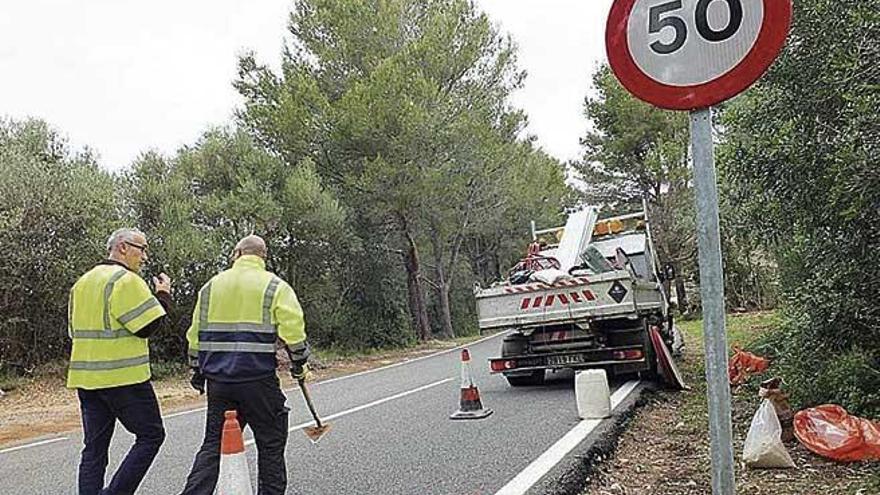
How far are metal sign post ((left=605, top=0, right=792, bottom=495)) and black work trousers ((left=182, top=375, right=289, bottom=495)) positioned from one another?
2.81 m

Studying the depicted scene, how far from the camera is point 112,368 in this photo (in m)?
4.72

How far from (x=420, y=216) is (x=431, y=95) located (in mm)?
4656

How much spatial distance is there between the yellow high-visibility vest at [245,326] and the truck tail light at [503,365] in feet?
20.6

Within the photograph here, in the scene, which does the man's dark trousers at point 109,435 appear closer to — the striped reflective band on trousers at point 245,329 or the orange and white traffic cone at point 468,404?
the striped reflective band on trousers at point 245,329

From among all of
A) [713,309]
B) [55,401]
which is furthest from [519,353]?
[55,401]

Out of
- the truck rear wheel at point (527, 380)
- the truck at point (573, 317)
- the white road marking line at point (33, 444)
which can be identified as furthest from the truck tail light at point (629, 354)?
the white road marking line at point (33, 444)

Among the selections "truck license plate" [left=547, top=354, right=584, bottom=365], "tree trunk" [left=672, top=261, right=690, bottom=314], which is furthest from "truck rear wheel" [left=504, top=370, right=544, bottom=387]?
"tree trunk" [left=672, top=261, right=690, bottom=314]

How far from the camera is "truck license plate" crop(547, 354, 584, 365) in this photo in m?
10.0

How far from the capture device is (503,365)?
10617mm

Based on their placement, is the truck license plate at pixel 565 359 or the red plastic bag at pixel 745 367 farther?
the truck license plate at pixel 565 359

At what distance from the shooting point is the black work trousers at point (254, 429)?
178 inches

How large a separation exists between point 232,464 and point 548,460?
2868 mm

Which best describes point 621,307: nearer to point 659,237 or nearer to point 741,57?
point 741,57

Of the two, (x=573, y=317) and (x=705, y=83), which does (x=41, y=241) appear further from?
(x=705, y=83)
